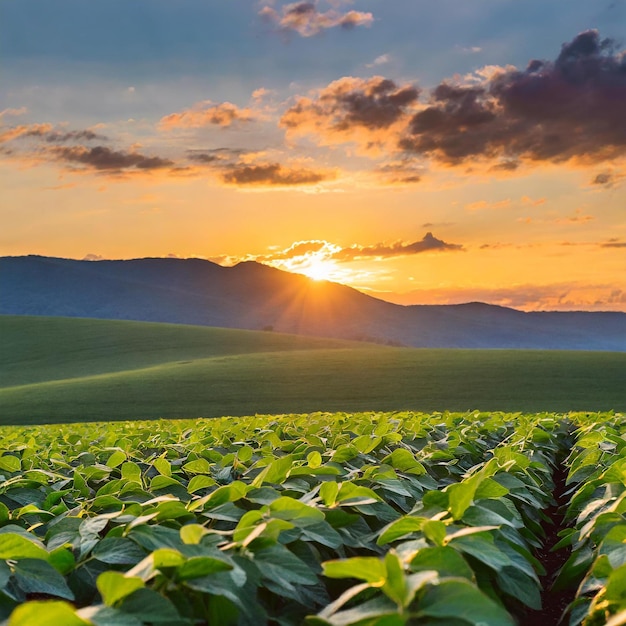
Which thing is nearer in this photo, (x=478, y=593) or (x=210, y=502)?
(x=478, y=593)

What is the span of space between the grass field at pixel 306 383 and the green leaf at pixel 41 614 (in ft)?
116

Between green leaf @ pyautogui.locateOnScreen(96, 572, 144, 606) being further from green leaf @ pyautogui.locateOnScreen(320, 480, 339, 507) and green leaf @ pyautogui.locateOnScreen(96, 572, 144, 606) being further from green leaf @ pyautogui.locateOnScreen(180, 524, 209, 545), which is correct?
green leaf @ pyautogui.locateOnScreen(320, 480, 339, 507)

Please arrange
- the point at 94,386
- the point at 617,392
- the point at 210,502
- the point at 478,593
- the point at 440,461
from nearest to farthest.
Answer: the point at 478,593 < the point at 210,502 < the point at 440,461 < the point at 617,392 < the point at 94,386

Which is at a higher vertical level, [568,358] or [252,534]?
[252,534]

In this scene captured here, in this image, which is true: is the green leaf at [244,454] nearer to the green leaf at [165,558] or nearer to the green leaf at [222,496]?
the green leaf at [222,496]

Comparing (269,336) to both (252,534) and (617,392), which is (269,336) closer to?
(617,392)

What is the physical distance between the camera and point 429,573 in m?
1.22

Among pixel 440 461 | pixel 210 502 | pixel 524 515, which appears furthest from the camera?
pixel 440 461

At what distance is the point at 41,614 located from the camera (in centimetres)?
103

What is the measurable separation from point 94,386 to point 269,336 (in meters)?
32.2

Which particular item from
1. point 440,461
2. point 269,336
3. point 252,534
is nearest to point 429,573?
point 252,534

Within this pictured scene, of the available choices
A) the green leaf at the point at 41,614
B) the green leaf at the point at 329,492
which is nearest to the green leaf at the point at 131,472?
the green leaf at the point at 329,492

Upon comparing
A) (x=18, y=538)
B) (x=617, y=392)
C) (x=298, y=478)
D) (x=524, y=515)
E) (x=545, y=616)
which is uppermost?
(x=18, y=538)

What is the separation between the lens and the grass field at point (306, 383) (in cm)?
3772
